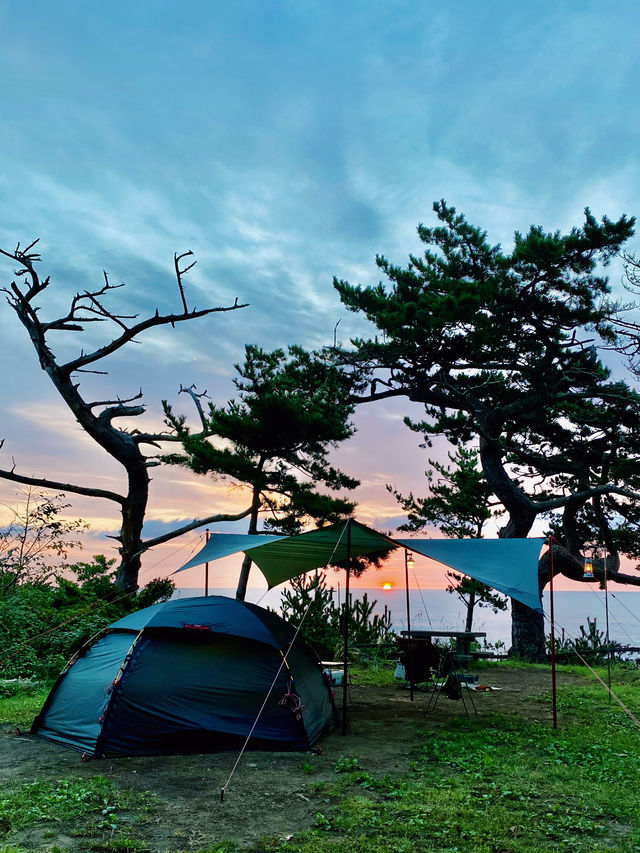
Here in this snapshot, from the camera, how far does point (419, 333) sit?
628 inches

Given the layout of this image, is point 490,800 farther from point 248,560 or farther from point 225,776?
point 248,560

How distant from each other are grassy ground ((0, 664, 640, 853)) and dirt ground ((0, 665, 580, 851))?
10cm

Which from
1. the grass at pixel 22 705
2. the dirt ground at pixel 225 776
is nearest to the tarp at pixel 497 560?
the dirt ground at pixel 225 776

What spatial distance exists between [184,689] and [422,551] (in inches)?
128

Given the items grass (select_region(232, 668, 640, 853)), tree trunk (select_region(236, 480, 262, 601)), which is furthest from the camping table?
grass (select_region(232, 668, 640, 853))

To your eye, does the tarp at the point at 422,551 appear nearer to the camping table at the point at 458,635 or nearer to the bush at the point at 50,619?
the bush at the point at 50,619

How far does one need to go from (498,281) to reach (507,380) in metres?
3.16

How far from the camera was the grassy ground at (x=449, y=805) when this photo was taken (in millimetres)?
4199

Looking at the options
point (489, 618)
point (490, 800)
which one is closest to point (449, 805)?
point (490, 800)

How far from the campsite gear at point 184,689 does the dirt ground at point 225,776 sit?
20 centimetres

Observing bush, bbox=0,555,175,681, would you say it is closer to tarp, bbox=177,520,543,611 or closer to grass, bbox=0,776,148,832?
tarp, bbox=177,520,543,611

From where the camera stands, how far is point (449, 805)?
4.90 m

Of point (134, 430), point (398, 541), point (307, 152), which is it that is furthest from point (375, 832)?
point (134, 430)

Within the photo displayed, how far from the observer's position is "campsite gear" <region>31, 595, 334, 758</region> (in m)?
6.43
